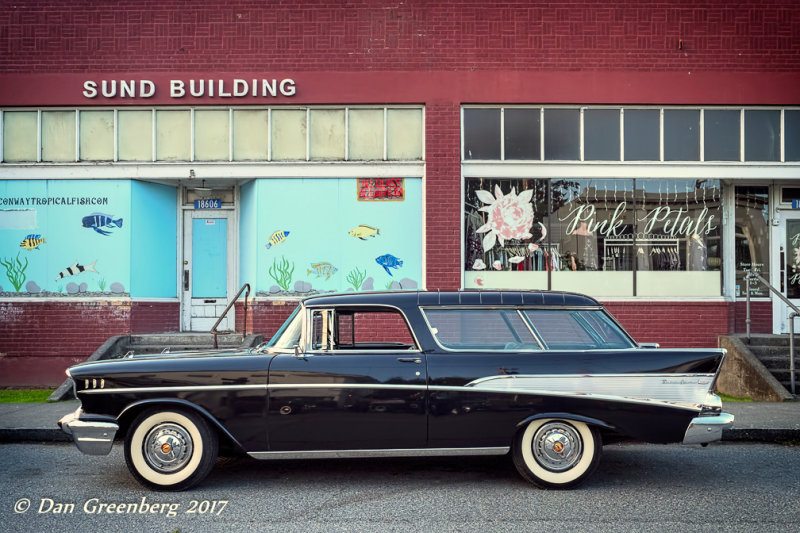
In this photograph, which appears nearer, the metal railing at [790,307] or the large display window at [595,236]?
the metal railing at [790,307]

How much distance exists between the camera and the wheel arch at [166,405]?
6.25m

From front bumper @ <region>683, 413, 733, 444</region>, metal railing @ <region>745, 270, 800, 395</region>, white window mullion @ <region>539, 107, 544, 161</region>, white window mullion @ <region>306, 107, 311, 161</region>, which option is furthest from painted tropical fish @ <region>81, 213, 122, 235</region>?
metal railing @ <region>745, 270, 800, 395</region>

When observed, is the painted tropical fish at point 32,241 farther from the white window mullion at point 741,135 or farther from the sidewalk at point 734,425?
the white window mullion at point 741,135

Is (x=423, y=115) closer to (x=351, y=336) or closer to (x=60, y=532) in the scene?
(x=351, y=336)

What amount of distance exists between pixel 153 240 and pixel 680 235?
8750 mm

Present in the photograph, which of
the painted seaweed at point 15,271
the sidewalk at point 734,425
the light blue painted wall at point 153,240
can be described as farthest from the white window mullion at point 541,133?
the painted seaweed at point 15,271

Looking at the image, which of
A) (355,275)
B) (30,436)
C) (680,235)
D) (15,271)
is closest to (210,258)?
(355,275)

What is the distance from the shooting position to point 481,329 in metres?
6.59

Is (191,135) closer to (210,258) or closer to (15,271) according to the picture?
(210,258)

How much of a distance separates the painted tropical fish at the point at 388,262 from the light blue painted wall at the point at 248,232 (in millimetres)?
2053

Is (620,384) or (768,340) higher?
(620,384)

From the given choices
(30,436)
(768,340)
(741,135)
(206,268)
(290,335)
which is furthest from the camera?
(206,268)

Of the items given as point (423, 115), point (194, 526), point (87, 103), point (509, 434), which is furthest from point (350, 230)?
point (194, 526)

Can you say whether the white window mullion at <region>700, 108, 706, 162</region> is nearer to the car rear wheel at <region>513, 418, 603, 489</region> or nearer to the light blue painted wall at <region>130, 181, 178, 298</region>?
the car rear wheel at <region>513, 418, 603, 489</region>
